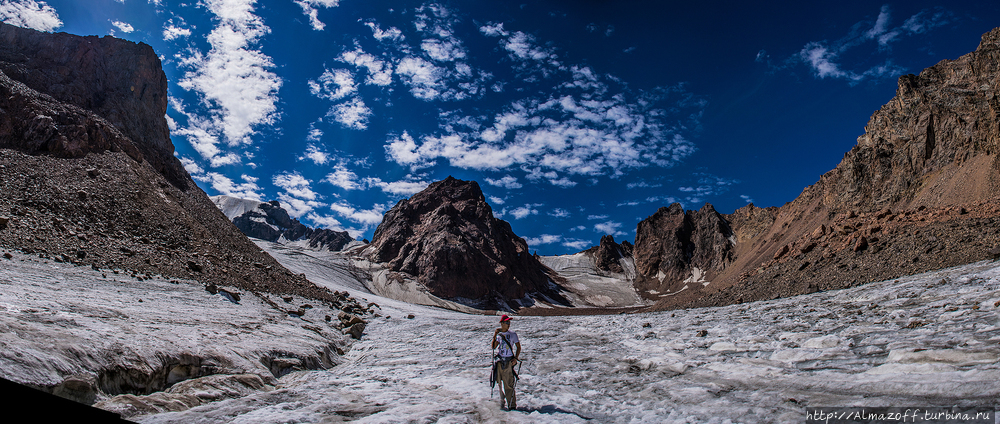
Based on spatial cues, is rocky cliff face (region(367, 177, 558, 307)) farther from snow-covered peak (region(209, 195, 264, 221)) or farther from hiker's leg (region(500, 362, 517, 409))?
hiker's leg (region(500, 362, 517, 409))

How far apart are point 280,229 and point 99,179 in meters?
168

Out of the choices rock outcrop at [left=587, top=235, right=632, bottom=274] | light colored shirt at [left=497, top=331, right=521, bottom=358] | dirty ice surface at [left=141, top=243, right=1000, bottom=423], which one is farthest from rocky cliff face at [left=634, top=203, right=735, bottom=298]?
light colored shirt at [left=497, top=331, right=521, bottom=358]

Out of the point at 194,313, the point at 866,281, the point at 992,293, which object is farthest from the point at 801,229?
the point at 194,313

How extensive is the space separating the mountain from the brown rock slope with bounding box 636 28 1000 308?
151243mm

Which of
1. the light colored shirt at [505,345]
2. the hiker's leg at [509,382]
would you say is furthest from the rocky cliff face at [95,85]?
the hiker's leg at [509,382]

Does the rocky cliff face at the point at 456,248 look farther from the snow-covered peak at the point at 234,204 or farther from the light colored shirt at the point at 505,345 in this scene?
the light colored shirt at the point at 505,345

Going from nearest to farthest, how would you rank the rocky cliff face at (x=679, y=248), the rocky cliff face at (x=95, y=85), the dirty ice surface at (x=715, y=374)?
the dirty ice surface at (x=715, y=374), the rocky cliff face at (x=95, y=85), the rocky cliff face at (x=679, y=248)

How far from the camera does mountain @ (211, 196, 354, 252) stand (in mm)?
176375

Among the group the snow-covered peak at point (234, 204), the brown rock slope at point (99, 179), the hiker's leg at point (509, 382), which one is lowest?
the hiker's leg at point (509, 382)

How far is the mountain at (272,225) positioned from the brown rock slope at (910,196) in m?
151

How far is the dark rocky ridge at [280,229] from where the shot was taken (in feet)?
575

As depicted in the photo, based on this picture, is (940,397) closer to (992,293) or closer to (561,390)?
(561,390)

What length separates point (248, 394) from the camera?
→ 9.41 m

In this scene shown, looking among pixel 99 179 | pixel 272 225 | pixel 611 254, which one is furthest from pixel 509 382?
pixel 272 225
